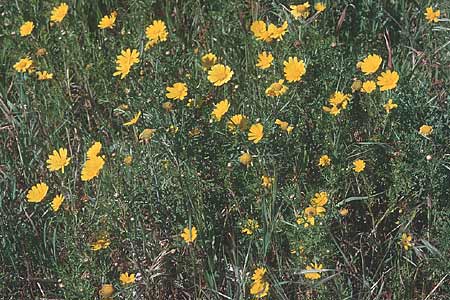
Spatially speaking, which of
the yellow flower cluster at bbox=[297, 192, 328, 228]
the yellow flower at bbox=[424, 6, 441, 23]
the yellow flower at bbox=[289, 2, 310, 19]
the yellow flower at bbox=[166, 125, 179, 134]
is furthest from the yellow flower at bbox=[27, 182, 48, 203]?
the yellow flower at bbox=[424, 6, 441, 23]

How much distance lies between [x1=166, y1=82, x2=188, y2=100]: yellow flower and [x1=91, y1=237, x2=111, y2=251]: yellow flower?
497mm

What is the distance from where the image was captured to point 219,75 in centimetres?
278

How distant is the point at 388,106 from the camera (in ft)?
8.48

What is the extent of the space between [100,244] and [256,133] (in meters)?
0.60

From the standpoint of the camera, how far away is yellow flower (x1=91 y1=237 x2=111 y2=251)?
250 centimetres

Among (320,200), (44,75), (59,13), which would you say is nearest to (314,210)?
(320,200)

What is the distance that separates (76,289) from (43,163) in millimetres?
744

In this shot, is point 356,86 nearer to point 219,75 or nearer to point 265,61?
point 265,61

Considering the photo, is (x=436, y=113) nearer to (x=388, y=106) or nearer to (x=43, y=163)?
(x=388, y=106)

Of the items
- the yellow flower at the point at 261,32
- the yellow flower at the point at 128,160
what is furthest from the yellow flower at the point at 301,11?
the yellow flower at the point at 128,160

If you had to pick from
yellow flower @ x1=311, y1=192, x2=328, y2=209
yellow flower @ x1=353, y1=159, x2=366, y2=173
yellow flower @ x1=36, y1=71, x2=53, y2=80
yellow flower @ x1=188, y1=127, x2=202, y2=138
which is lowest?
yellow flower @ x1=311, y1=192, x2=328, y2=209

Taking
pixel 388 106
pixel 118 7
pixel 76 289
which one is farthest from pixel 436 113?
pixel 118 7

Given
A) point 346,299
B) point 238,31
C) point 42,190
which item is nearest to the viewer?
point 346,299

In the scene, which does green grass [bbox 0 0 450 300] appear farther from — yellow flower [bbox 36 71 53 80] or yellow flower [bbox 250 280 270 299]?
yellow flower [bbox 36 71 53 80]
